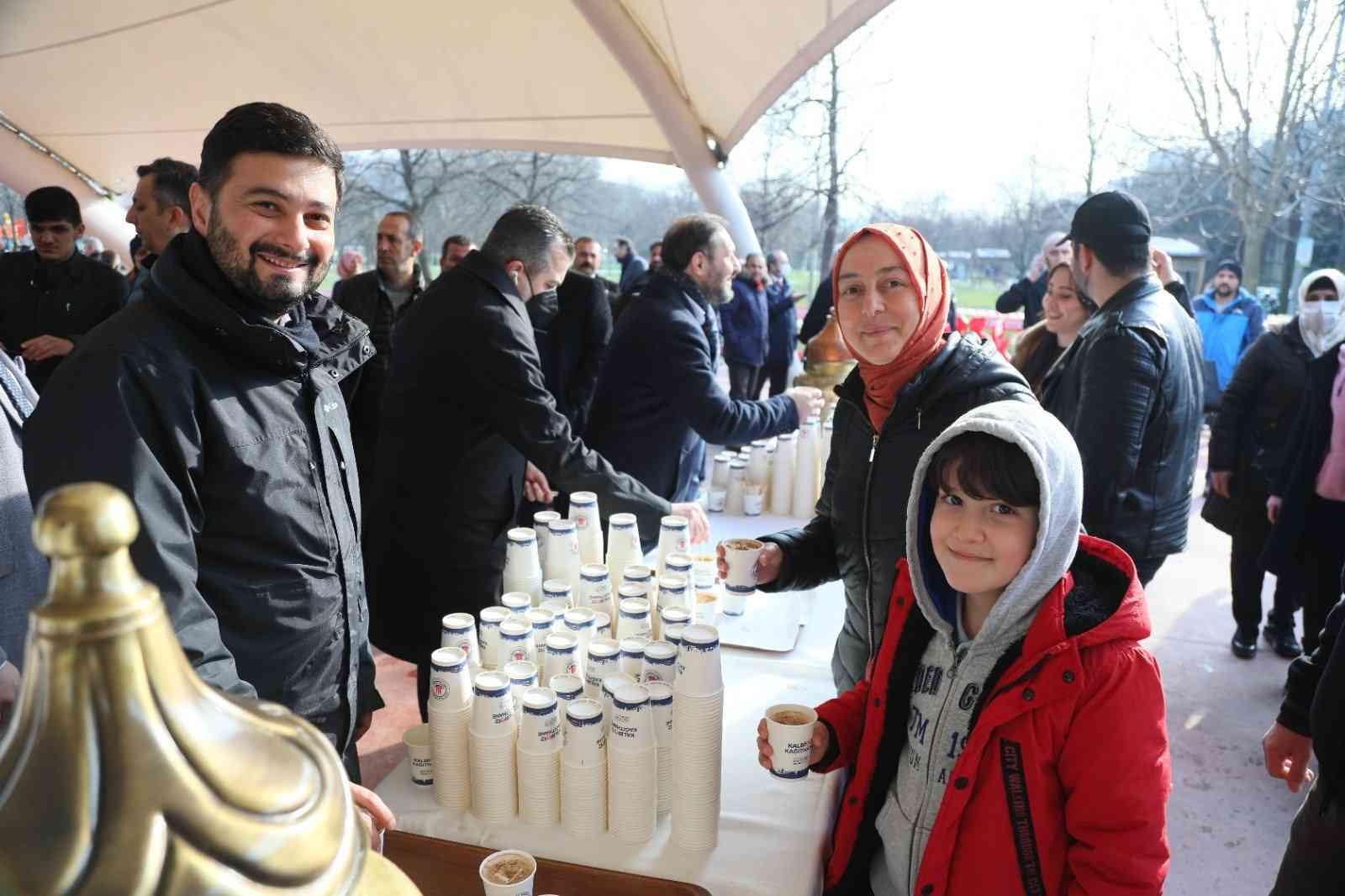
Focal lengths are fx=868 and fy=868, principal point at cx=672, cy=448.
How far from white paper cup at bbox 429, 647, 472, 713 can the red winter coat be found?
892 mm

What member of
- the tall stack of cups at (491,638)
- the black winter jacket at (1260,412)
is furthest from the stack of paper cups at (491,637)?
the black winter jacket at (1260,412)

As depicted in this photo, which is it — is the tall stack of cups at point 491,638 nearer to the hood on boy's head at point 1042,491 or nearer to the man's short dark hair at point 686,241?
the hood on boy's head at point 1042,491

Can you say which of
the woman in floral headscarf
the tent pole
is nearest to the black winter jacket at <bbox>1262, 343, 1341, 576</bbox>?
the woman in floral headscarf

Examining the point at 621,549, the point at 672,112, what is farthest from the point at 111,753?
the point at 672,112

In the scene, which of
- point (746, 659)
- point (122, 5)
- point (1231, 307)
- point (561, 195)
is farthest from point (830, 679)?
point (561, 195)

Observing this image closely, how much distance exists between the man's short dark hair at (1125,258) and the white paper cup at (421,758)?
263cm

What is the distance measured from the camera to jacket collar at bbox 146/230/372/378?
1497 mm

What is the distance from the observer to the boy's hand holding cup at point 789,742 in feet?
5.10

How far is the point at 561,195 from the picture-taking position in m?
21.6

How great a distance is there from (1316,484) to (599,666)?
3.59 m

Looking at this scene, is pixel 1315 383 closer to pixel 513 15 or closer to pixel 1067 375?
pixel 1067 375

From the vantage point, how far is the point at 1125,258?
2.96 metres

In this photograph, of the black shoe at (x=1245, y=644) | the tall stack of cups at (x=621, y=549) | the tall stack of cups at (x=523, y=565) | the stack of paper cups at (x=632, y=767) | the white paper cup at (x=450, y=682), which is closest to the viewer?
the stack of paper cups at (x=632, y=767)

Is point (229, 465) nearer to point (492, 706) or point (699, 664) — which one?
point (492, 706)
